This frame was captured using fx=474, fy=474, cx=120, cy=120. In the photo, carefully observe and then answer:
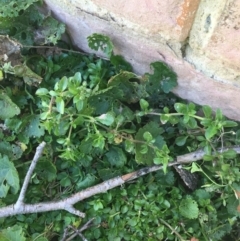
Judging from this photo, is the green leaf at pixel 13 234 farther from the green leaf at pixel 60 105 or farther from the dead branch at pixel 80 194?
the green leaf at pixel 60 105

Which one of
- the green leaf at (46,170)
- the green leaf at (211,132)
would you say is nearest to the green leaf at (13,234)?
the green leaf at (46,170)

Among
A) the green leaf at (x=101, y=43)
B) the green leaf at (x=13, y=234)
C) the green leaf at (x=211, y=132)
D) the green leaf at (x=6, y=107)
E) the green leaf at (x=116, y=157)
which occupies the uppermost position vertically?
the green leaf at (x=101, y=43)

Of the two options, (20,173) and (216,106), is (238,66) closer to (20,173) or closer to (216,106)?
(216,106)

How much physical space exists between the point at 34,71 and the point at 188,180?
20.0 inches

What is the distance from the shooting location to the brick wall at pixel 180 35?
101 cm

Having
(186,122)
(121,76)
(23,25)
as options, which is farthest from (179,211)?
(23,25)

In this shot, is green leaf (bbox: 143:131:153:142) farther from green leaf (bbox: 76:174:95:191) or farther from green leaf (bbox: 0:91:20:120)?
green leaf (bbox: 0:91:20:120)

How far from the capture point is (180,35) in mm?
1080

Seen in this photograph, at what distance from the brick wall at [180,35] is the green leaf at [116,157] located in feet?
0.72

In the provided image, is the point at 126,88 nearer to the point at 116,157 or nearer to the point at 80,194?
the point at 116,157

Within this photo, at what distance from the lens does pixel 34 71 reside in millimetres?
1293

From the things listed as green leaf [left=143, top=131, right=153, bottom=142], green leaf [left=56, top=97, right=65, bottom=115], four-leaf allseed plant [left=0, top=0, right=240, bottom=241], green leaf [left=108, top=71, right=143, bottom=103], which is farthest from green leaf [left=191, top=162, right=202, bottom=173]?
green leaf [left=56, top=97, right=65, bottom=115]

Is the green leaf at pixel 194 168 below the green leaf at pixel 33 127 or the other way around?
the other way around

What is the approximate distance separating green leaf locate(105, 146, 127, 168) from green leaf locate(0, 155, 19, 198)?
0.24 metres
